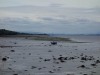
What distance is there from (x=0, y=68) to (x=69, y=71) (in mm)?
7976

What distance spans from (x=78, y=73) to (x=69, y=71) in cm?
175

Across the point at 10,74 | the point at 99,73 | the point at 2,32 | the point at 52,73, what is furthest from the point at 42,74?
the point at 2,32

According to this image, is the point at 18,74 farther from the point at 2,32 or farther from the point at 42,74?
the point at 2,32

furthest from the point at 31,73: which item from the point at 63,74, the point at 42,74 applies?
the point at 63,74

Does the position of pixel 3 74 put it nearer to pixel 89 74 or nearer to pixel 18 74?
pixel 18 74

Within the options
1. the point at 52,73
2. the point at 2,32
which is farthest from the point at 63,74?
the point at 2,32

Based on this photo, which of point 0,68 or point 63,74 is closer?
point 63,74

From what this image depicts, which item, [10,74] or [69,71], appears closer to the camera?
[10,74]

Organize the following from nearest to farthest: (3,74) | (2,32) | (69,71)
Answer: (3,74) → (69,71) → (2,32)

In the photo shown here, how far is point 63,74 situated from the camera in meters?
28.3

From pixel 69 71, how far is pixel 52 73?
2563 millimetres

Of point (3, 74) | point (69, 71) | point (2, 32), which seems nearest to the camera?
point (3, 74)

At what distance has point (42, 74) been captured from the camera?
92.4ft

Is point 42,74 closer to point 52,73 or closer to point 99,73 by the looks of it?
point 52,73
